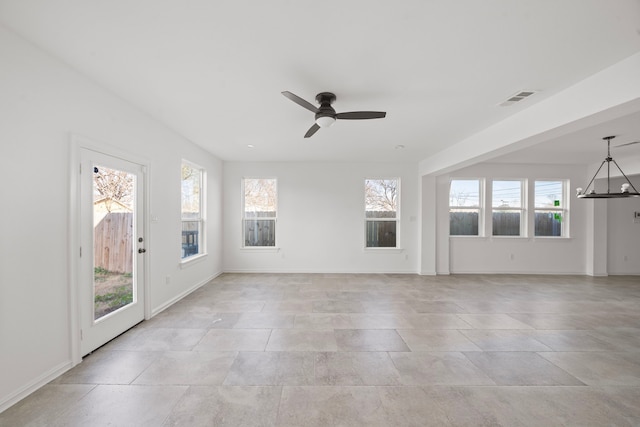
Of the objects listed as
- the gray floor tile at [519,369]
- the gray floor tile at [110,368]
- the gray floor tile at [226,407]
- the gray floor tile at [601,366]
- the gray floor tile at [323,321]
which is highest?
the gray floor tile at [110,368]

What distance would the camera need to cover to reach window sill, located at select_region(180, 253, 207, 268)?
14.1 feet

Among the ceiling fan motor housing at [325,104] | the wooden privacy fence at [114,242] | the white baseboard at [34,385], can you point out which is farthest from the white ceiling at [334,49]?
the white baseboard at [34,385]

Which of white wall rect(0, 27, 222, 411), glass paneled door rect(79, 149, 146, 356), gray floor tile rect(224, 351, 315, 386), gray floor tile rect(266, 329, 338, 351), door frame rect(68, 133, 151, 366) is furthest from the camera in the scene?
gray floor tile rect(266, 329, 338, 351)

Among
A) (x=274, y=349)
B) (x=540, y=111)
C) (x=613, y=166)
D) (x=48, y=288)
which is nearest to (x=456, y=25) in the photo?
(x=540, y=111)

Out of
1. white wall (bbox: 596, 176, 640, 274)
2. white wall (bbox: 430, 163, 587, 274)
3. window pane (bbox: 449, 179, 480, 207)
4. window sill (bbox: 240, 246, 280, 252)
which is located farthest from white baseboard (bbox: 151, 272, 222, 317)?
white wall (bbox: 596, 176, 640, 274)

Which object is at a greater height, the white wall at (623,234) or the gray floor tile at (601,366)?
the white wall at (623,234)

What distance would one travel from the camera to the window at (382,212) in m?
6.34

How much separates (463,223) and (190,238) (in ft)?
19.9

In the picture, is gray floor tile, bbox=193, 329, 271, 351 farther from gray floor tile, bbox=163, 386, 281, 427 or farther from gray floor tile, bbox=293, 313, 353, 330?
gray floor tile, bbox=163, 386, 281, 427

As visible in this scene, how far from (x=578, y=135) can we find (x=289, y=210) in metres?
5.30

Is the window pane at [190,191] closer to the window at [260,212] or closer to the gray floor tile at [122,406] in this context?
the window at [260,212]

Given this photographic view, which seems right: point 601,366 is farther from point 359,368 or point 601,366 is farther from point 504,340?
point 359,368

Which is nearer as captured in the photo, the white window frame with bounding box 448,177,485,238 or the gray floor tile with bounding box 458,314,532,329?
the gray floor tile with bounding box 458,314,532,329

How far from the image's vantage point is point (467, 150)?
414cm
